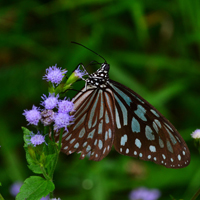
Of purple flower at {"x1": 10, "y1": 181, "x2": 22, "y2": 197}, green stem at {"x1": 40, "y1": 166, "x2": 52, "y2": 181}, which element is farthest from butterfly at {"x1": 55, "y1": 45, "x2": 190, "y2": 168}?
purple flower at {"x1": 10, "y1": 181, "x2": 22, "y2": 197}

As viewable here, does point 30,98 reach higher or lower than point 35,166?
higher

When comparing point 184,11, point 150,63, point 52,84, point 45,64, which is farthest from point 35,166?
point 184,11

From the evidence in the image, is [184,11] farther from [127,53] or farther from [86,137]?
[86,137]

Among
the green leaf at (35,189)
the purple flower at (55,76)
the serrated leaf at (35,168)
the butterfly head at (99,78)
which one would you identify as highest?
the butterfly head at (99,78)

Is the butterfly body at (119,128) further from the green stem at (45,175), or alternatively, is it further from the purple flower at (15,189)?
the purple flower at (15,189)


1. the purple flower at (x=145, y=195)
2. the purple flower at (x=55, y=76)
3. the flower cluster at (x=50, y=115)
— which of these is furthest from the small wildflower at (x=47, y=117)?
the purple flower at (x=145, y=195)

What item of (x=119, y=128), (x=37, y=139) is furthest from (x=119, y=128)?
(x=37, y=139)
